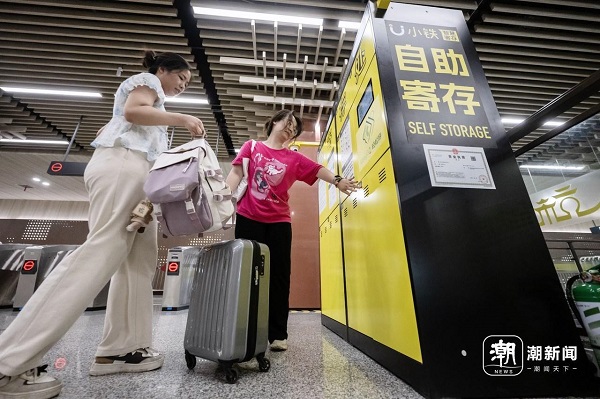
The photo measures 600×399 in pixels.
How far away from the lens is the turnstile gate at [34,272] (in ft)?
12.9

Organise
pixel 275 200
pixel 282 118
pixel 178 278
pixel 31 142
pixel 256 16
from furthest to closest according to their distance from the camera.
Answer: pixel 31 142
pixel 178 278
pixel 256 16
pixel 282 118
pixel 275 200

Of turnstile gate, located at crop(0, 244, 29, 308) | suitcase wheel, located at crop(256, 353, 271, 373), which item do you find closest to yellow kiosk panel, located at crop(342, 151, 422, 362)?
suitcase wheel, located at crop(256, 353, 271, 373)

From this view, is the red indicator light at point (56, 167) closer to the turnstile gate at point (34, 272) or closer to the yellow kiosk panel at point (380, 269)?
the turnstile gate at point (34, 272)

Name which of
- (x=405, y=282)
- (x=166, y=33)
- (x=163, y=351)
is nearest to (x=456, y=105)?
(x=405, y=282)

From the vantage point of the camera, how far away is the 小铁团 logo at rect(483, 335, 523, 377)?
0.95m

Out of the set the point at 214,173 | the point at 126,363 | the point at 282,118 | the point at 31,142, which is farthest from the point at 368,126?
the point at 31,142

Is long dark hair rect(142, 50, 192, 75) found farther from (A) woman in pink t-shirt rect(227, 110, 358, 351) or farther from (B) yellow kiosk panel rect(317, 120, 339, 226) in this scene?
(B) yellow kiosk panel rect(317, 120, 339, 226)

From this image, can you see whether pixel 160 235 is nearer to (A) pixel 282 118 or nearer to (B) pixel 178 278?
(B) pixel 178 278

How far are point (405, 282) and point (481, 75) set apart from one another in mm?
1210

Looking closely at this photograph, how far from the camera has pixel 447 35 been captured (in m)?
1.54

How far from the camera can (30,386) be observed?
0.88 meters

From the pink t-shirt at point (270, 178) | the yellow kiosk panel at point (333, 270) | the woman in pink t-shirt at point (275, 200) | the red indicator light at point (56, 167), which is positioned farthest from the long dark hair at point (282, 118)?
the red indicator light at point (56, 167)

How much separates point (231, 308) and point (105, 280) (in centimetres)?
50

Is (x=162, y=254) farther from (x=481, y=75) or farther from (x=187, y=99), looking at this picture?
(x=481, y=75)
